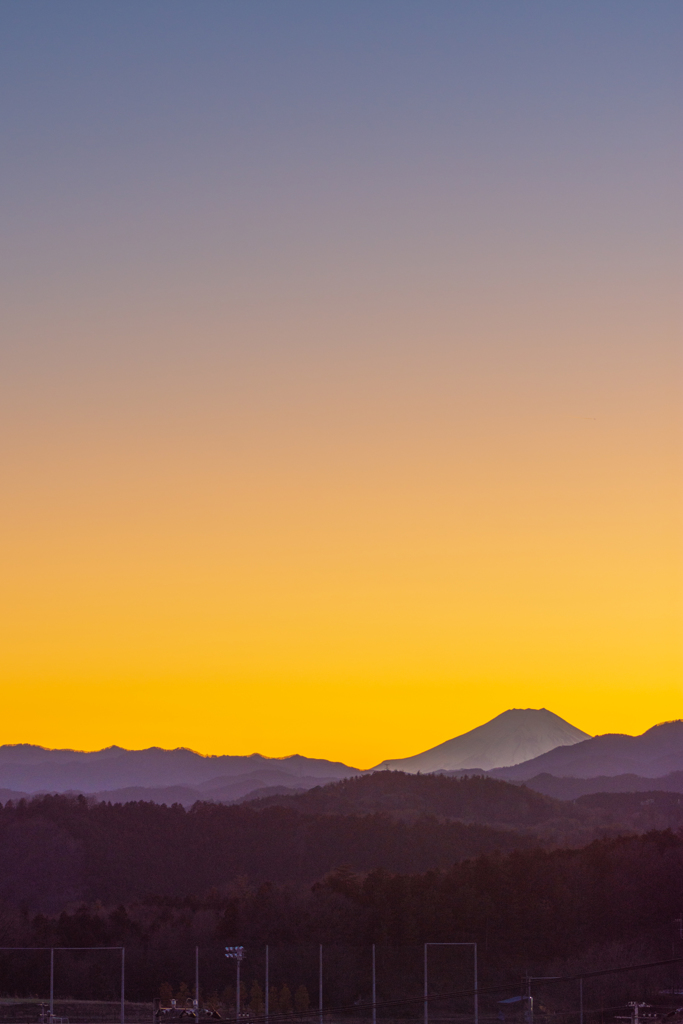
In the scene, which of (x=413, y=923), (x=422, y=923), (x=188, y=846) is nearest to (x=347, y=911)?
(x=413, y=923)

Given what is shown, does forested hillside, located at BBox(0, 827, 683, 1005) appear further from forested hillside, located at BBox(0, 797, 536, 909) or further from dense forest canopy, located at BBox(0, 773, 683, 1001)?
forested hillside, located at BBox(0, 797, 536, 909)

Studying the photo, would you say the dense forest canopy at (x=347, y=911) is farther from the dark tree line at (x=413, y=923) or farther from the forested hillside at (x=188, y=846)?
the forested hillside at (x=188, y=846)

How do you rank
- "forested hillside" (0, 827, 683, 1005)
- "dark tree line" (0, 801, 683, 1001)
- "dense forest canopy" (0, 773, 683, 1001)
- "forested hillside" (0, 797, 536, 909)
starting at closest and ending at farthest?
"dark tree line" (0, 801, 683, 1001) < "dense forest canopy" (0, 773, 683, 1001) < "forested hillside" (0, 827, 683, 1005) < "forested hillside" (0, 797, 536, 909)

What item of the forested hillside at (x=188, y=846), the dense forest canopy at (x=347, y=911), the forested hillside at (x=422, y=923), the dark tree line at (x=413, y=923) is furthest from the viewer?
the forested hillside at (x=188, y=846)

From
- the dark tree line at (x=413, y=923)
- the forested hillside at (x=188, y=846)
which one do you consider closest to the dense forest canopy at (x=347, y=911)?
the dark tree line at (x=413, y=923)

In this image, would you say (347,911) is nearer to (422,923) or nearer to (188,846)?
(422,923)

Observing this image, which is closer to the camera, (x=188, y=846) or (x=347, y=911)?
(x=347, y=911)

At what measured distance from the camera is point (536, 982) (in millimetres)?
71312

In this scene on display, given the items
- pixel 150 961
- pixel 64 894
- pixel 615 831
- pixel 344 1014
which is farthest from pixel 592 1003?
pixel 615 831

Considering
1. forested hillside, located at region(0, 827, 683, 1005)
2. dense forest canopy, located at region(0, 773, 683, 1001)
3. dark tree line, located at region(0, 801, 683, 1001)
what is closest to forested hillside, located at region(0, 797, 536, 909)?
dense forest canopy, located at region(0, 773, 683, 1001)

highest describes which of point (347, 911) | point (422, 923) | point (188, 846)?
point (188, 846)

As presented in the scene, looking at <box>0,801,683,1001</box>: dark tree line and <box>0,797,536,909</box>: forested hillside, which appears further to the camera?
<box>0,797,536,909</box>: forested hillside

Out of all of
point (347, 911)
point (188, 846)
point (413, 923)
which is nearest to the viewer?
point (413, 923)

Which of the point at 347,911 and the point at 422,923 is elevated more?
the point at 347,911
